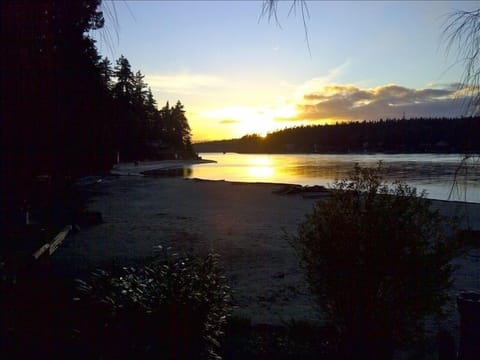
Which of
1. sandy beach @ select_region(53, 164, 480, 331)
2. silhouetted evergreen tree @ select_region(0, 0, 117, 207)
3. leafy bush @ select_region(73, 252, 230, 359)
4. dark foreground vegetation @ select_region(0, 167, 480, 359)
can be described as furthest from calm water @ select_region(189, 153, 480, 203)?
leafy bush @ select_region(73, 252, 230, 359)

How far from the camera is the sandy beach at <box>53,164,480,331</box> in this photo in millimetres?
7664

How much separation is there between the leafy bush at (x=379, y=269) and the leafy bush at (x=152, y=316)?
3.71 ft

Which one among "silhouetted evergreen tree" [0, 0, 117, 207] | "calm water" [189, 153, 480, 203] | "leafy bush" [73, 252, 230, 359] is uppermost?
"silhouetted evergreen tree" [0, 0, 117, 207]

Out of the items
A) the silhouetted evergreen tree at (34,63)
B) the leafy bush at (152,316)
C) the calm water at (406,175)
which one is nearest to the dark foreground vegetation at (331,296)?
the leafy bush at (152,316)

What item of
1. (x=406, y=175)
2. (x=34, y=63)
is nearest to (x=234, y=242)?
(x=34, y=63)

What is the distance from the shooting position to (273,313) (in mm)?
6902

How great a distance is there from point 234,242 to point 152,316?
9602 millimetres

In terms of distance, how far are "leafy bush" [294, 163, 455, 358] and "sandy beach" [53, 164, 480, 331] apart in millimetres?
608

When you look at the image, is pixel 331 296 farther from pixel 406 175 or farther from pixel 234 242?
pixel 406 175

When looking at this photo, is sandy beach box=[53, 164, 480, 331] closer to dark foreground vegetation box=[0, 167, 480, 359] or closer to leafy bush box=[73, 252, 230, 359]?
dark foreground vegetation box=[0, 167, 480, 359]

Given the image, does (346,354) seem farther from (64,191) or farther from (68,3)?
(64,191)

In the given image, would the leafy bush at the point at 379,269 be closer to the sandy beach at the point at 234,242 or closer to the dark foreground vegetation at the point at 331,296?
the dark foreground vegetation at the point at 331,296

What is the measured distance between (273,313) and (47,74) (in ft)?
18.9

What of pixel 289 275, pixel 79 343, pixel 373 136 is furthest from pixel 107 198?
pixel 373 136
